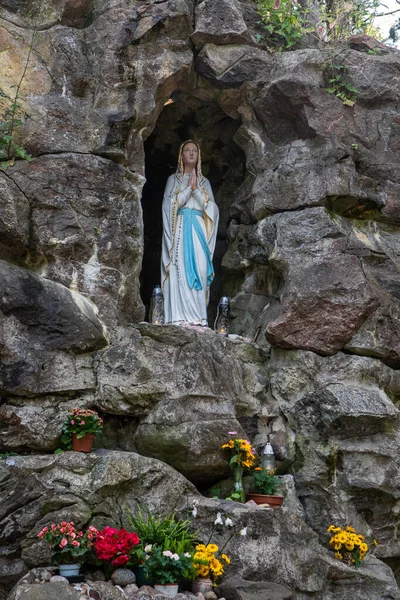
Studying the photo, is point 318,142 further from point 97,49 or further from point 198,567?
point 198,567

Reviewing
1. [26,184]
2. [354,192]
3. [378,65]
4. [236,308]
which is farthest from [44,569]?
[378,65]

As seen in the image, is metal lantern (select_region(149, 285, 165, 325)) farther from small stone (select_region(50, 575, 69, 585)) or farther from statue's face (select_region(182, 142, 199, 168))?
small stone (select_region(50, 575, 69, 585))

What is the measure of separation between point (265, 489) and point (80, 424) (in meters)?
1.80

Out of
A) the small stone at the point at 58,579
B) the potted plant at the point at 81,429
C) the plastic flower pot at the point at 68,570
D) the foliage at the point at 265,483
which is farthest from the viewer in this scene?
the foliage at the point at 265,483

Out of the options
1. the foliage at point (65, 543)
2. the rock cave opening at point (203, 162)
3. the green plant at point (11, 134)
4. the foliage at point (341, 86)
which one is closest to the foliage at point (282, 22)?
the foliage at point (341, 86)

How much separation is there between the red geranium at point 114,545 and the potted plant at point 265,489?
60.7 inches

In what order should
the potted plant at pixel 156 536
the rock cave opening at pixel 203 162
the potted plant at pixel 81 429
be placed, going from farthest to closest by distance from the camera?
the rock cave opening at pixel 203 162
the potted plant at pixel 81 429
the potted plant at pixel 156 536

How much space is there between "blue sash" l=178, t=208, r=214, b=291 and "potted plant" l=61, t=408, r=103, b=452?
252 cm

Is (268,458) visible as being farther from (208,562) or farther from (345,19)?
(345,19)

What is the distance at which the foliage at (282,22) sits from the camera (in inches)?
360

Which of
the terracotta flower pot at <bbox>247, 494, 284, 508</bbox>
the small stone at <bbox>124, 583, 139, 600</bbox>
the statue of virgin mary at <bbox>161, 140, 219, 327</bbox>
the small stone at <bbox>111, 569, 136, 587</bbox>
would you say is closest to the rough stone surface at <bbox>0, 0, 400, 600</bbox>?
the terracotta flower pot at <bbox>247, 494, 284, 508</bbox>

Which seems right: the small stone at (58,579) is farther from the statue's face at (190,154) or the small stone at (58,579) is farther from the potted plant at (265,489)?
the statue's face at (190,154)

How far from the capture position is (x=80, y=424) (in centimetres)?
639

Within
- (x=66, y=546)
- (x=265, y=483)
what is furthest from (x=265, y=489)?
(x=66, y=546)
